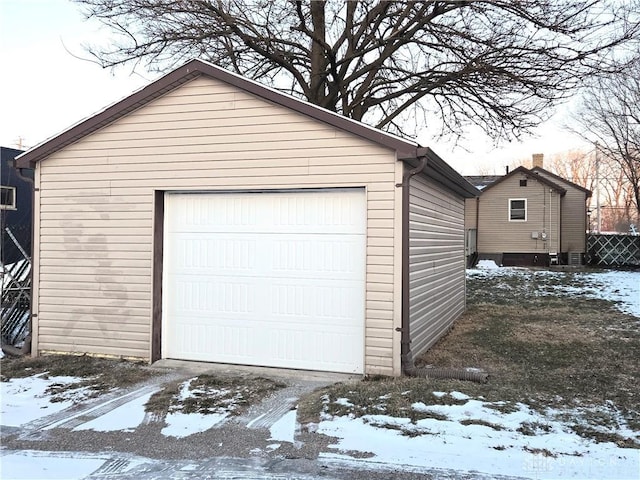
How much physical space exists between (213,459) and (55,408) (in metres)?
2.16

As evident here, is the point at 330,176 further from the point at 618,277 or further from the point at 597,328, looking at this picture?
the point at 618,277

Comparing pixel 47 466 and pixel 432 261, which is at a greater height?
pixel 432 261

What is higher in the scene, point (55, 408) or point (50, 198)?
point (50, 198)

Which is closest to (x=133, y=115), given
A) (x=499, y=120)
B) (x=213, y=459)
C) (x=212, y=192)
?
(x=212, y=192)

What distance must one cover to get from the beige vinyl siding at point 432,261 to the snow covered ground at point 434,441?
6.13 feet

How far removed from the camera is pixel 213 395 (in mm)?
5484

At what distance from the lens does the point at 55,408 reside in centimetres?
516

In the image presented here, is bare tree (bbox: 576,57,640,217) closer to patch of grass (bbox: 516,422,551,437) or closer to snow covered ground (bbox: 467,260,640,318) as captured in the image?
snow covered ground (bbox: 467,260,640,318)

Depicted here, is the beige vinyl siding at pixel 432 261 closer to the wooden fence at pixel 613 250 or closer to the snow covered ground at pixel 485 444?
the snow covered ground at pixel 485 444

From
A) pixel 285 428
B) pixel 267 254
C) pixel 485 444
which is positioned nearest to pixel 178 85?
pixel 267 254

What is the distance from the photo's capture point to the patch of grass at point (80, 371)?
5.78 meters

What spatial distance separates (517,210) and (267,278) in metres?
21.1

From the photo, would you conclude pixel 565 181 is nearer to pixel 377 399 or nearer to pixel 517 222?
pixel 517 222

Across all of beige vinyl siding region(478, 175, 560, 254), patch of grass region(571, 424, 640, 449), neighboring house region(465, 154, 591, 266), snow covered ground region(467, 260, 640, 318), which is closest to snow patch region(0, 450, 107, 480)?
patch of grass region(571, 424, 640, 449)
